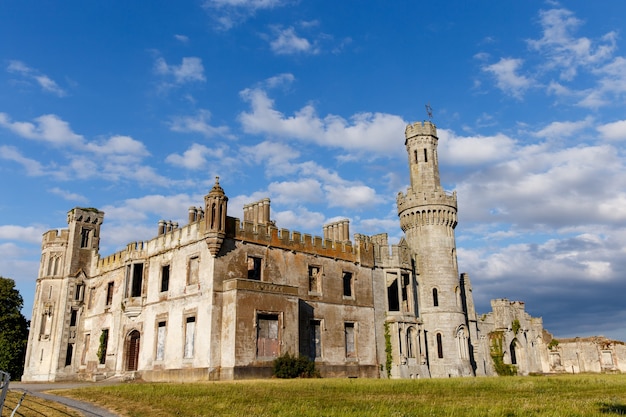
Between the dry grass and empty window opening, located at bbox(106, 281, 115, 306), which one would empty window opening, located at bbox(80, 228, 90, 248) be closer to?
empty window opening, located at bbox(106, 281, 115, 306)

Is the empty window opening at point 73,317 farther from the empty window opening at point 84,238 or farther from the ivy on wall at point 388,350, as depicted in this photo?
the ivy on wall at point 388,350

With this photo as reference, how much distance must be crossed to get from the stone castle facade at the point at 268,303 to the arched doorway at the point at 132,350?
0.09 meters

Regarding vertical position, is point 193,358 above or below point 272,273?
below

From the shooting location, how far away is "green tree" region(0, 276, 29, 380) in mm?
46594

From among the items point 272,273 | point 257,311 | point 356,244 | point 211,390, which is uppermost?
point 356,244

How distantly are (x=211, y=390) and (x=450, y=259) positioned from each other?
2831cm

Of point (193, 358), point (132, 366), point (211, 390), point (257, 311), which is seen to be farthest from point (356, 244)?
point (211, 390)

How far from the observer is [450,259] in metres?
42.8

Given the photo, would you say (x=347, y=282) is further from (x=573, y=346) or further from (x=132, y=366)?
(x=573, y=346)

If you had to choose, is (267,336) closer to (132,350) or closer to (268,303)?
(268,303)

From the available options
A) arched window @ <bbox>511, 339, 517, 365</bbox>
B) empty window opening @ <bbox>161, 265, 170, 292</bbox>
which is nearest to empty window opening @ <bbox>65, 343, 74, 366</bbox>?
empty window opening @ <bbox>161, 265, 170, 292</bbox>

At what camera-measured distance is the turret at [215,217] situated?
101 ft

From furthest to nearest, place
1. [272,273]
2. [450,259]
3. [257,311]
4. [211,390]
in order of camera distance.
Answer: [450,259], [272,273], [257,311], [211,390]

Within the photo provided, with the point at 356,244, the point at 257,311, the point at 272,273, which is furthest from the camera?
the point at 356,244
